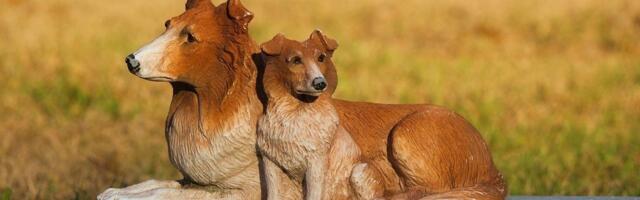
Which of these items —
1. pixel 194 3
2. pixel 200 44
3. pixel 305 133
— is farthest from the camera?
pixel 194 3

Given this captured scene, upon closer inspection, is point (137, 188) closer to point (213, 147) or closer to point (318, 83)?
point (213, 147)

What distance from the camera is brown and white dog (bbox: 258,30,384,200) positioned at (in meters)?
2.87

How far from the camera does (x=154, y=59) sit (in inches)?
115

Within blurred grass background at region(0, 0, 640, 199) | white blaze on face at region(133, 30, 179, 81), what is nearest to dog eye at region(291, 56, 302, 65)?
white blaze on face at region(133, 30, 179, 81)

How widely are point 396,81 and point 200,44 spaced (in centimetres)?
524

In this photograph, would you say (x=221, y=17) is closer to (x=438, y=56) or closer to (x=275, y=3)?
(x=438, y=56)

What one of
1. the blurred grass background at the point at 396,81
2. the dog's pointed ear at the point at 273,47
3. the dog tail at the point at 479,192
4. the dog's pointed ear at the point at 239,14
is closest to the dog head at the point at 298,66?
the dog's pointed ear at the point at 273,47

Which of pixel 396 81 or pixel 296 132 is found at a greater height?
pixel 296 132

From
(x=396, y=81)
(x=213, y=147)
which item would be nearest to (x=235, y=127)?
(x=213, y=147)

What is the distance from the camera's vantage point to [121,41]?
9.26 meters

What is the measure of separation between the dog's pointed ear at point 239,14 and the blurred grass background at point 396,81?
71.0 inches

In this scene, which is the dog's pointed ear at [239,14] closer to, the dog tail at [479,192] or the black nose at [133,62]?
the black nose at [133,62]

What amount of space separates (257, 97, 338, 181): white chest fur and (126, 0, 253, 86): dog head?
20 cm

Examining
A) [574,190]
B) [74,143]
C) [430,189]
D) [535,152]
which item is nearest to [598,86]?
[535,152]
